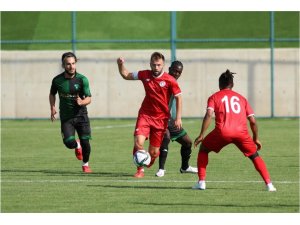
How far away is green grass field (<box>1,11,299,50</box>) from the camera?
45384mm

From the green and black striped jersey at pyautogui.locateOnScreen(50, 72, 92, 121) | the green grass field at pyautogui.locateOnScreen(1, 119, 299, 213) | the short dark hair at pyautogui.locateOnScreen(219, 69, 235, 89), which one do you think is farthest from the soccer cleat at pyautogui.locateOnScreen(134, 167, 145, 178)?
the short dark hair at pyautogui.locateOnScreen(219, 69, 235, 89)

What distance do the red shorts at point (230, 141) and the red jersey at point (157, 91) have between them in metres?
1.63

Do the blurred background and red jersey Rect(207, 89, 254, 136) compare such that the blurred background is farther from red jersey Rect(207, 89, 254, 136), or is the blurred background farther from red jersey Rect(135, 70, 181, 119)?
red jersey Rect(207, 89, 254, 136)

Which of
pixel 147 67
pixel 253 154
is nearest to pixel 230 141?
pixel 253 154

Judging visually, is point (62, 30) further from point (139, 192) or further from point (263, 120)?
point (139, 192)

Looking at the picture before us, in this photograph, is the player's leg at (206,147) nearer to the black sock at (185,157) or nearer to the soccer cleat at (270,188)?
the soccer cleat at (270,188)

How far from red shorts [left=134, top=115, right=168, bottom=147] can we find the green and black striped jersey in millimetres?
1831

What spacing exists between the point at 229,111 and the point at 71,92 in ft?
13.5

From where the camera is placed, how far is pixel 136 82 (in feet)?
111

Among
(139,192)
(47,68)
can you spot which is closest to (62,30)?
(47,68)

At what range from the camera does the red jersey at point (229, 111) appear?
13.5 metres

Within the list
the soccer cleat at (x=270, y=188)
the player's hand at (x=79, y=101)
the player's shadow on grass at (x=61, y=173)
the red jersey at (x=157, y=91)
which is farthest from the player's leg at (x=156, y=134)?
the soccer cleat at (x=270, y=188)

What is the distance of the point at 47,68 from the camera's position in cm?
3422

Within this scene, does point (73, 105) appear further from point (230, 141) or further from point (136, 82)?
point (136, 82)
